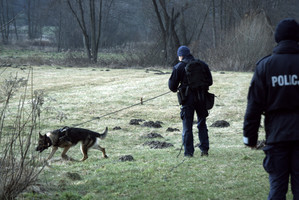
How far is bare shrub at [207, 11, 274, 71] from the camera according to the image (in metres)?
35.1

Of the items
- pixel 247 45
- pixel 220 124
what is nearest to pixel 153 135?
pixel 220 124

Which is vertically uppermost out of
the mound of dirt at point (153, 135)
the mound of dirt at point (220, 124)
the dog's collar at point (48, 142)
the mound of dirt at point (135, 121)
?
the dog's collar at point (48, 142)

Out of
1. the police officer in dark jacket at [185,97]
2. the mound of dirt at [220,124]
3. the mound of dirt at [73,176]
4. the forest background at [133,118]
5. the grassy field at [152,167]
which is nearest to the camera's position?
the forest background at [133,118]

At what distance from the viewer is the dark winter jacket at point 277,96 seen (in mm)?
4156

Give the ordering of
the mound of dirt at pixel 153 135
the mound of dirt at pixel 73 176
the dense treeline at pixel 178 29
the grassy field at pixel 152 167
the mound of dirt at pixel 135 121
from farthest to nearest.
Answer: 1. the dense treeline at pixel 178 29
2. the mound of dirt at pixel 135 121
3. the mound of dirt at pixel 153 135
4. the mound of dirt at pixel 73 176
5. the grassy field at pixel 152 167

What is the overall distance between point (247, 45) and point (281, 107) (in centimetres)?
3197

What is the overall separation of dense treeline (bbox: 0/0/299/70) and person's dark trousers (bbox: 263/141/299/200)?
45.6 ft

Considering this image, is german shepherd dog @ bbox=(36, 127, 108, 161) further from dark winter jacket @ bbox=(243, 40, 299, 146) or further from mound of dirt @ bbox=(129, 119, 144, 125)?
dark winter jacket @ bbox=(243, 40, 299, 146)

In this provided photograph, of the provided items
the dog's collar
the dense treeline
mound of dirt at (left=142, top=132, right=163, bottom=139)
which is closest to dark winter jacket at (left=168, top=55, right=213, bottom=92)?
the dog's collar

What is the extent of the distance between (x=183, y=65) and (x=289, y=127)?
448cm

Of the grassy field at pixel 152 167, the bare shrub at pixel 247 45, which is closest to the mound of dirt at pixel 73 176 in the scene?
the grassy field at pixel 152 167

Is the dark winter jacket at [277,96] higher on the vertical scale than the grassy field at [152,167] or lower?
higher

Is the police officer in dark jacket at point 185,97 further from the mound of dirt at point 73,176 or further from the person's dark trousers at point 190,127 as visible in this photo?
the mound of dirt at point 73,176

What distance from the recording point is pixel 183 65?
27.7 feet
